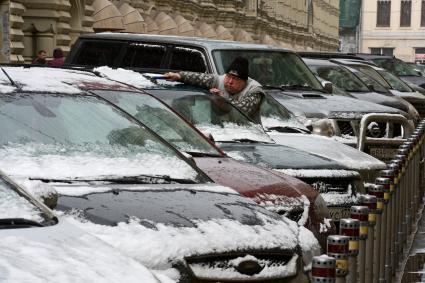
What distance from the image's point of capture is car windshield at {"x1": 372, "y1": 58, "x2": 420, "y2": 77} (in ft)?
113

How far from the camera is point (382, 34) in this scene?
114000mm

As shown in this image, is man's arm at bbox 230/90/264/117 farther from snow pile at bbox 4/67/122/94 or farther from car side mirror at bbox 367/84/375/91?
car side mirror at bbox 367/84/375/91

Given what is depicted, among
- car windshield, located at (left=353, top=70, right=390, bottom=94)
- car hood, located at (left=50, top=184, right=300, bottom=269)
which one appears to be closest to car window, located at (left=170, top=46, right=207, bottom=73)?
car hood, located at (left=50, top=184, right=300, bottom=269)

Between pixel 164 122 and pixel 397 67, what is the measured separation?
27958 mm

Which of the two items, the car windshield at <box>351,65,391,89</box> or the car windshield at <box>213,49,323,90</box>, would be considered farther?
the car windshield at <box>351,65,391,89</box>

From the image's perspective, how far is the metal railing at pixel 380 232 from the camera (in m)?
5.41

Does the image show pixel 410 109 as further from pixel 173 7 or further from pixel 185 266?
pixel 173 7

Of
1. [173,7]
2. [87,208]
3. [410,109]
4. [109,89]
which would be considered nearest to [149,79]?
[109,89]

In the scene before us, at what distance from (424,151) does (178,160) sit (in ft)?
31.3

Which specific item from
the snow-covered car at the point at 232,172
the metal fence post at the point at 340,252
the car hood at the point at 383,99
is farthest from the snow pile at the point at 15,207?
the car hood at the point at 383,99

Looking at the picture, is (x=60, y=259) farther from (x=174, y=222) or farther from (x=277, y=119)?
(x=277, y=119)

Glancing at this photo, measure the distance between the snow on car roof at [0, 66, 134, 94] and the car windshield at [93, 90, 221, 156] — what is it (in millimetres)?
184

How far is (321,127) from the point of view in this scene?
13.7m

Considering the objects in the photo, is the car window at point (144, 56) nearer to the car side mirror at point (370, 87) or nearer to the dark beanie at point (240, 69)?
the dark beanie at point (240, 69)
